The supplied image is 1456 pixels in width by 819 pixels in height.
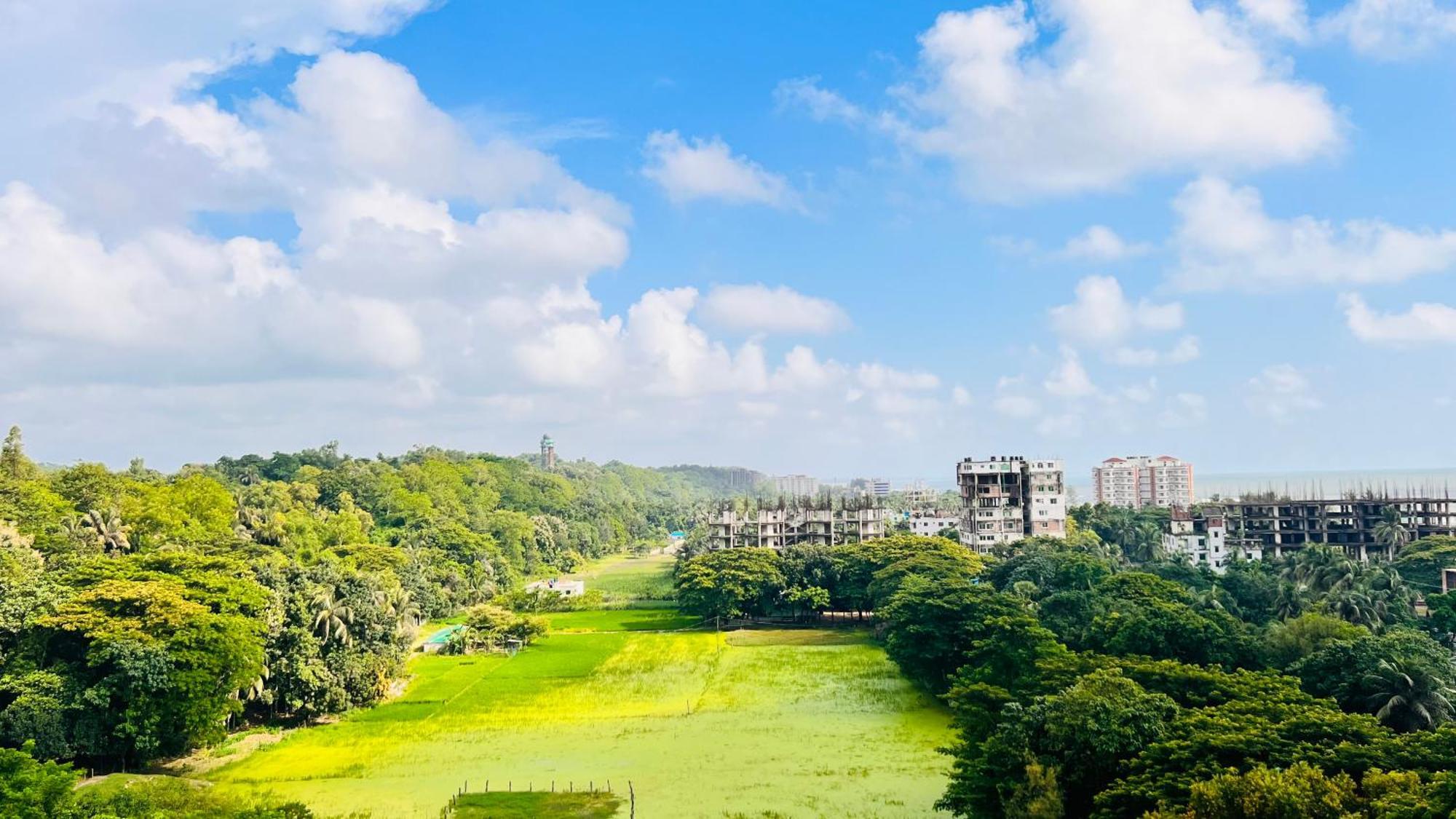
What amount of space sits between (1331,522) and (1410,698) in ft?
165

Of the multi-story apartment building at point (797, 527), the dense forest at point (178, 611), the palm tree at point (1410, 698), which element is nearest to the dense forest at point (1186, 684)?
the palm tree at point (1410, 698)

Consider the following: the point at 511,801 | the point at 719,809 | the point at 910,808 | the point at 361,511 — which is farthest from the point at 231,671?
the point at 361,511

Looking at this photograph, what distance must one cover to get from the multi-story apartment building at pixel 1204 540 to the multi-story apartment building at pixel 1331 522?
0.72 meters

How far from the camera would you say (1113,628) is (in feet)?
100

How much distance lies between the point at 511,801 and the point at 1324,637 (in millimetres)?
24308

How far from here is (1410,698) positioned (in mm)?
22094

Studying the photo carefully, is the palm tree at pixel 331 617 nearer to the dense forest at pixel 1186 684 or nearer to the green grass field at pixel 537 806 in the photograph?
the green grass field at pixel 537 806

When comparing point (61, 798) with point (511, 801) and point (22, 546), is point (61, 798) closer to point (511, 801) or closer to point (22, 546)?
point (511, 801)

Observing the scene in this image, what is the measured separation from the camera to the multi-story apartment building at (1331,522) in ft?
207

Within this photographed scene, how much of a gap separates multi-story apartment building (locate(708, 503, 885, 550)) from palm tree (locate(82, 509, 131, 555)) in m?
40.7

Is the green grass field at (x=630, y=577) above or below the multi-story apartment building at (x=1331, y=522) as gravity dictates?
below

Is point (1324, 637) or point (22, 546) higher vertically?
point (22, 546)

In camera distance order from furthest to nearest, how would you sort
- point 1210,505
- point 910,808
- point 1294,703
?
point 1210,505 → point 910,808 → point 1294,703

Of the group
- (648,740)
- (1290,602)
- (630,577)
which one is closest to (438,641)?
(648,740)
